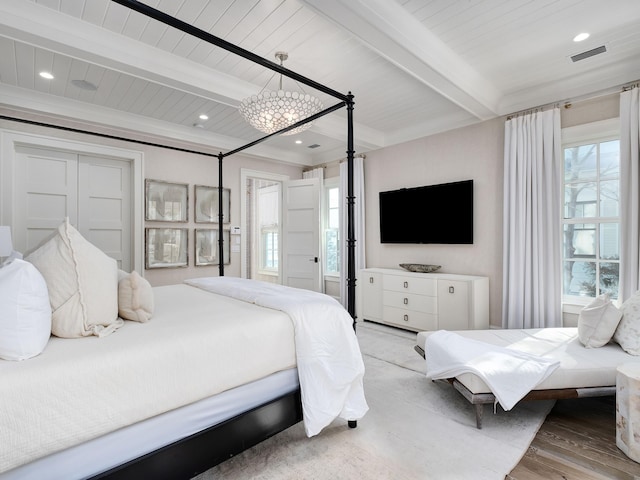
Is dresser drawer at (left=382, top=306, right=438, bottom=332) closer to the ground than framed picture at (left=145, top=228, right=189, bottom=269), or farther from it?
closer to the ground

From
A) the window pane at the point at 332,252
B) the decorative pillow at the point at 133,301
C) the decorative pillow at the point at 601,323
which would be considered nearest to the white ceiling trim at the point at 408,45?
the decorative pillow at the point at 133,301

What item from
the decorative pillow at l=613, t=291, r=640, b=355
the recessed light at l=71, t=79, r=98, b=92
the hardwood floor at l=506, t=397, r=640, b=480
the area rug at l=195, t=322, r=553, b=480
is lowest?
the area rug at l=195, t=322, r=553, b=480

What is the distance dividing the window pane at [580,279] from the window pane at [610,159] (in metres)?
0.88

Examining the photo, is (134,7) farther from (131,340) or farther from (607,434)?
(607,434)

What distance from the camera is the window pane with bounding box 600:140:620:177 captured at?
10.1 ft

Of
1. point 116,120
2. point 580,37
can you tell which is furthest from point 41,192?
point 580,37

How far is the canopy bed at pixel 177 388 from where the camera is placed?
3.41 ft

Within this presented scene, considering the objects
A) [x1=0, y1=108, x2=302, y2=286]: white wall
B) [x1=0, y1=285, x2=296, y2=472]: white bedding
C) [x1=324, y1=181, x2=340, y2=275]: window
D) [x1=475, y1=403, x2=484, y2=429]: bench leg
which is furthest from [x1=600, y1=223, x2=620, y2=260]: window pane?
[x1=0, y1=108, x2=302, y2=286]: white wall

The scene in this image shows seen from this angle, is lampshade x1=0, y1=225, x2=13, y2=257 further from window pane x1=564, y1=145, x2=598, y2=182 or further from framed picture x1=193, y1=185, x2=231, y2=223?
window pane x1=564, y1=145, x2=598, y2=182

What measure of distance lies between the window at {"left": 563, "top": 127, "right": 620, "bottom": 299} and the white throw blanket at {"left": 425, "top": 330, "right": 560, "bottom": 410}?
1671 mm

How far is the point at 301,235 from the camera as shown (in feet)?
17.4

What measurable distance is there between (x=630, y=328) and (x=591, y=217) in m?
1.42

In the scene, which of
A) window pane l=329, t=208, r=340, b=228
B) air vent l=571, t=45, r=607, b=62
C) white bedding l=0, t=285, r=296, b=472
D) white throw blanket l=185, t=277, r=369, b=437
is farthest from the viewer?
window pane l=329, t=208, r=340, b=228

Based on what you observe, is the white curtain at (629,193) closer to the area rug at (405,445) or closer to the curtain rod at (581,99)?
the curtain rod at (581,99)
